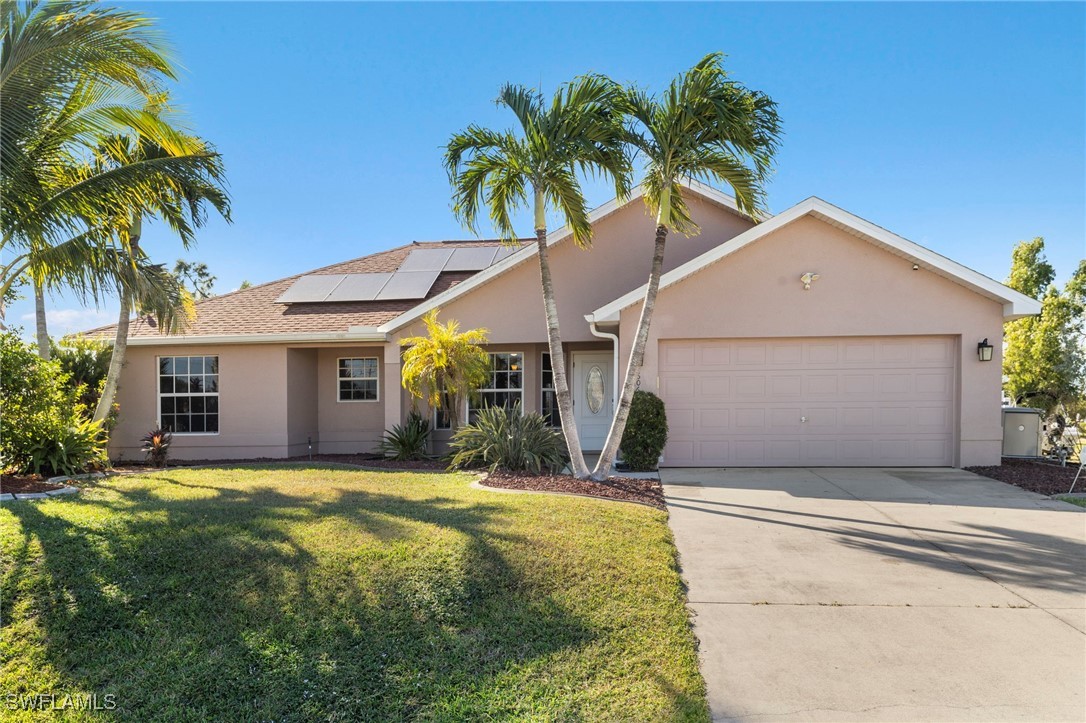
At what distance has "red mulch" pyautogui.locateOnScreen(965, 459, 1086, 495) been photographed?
30.2 feet

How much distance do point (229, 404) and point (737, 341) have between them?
37.0ft

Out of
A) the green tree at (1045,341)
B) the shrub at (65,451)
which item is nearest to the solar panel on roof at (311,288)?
the shrub at (65,451)

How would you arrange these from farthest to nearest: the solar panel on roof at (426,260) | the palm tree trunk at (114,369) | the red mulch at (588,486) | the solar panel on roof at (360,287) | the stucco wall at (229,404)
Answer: the solar panel on roof at (426,260)
the solar panel on roof at (360,287)
the stucco wall at (229,404)
the palm tree trunk at (114,369)
the red mulch at (588,486)

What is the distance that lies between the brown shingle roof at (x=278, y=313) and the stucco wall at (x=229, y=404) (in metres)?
0.46

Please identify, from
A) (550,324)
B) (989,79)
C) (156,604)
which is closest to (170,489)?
(156,604)

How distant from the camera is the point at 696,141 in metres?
8.64

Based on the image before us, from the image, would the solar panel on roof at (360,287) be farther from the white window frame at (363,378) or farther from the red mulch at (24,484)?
the red mulch at (24,484)

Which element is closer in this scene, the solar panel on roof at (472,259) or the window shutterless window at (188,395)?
the window shutterless window at (188,395)

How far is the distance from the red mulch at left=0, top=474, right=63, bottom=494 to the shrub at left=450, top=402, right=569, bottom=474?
589 cm

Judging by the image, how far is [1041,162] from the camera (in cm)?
1255

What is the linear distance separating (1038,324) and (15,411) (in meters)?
26.5

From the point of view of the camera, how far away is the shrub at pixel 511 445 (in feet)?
32.7

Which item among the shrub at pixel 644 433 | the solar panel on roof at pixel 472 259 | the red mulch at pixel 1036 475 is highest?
the solar panel on roof at pixel 472 259

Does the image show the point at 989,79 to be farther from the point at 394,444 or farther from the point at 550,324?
the point at 394,444
